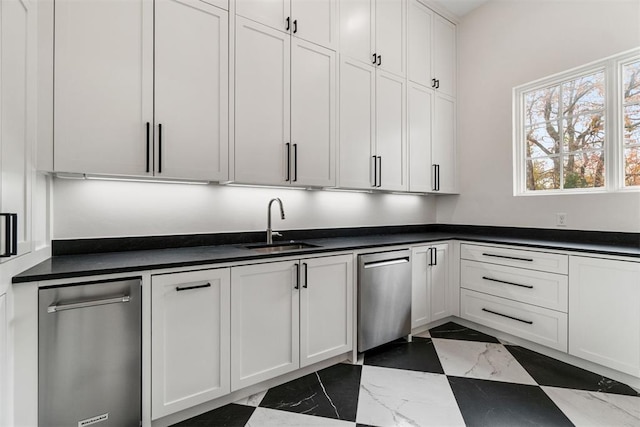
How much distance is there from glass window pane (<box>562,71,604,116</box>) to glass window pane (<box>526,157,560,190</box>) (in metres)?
0.45

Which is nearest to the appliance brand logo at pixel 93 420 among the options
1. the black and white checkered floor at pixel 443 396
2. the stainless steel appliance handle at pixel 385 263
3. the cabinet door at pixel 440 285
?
the black and white checkered floor at pixel 443 396

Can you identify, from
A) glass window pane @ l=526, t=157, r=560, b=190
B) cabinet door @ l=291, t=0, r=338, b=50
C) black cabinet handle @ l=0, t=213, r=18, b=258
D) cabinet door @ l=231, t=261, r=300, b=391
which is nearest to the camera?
black cabinet handle @ l=0, t=213, r=18, b=258

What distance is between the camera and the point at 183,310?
158cm

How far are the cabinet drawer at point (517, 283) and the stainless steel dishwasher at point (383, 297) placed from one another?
0.72m

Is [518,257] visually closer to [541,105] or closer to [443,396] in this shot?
[443,396]

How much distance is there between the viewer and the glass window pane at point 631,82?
94.9 inches

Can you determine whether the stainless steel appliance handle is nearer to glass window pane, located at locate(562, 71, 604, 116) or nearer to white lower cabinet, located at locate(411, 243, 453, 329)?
white lower cabinet, located at locate(411, 243, 453, 329)

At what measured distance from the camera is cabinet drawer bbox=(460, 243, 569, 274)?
2.26 m

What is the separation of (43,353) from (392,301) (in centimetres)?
208

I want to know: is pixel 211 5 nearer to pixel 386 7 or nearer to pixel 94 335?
pixel 386 7

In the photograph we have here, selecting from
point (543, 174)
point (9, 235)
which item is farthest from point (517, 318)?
point (9, 235)

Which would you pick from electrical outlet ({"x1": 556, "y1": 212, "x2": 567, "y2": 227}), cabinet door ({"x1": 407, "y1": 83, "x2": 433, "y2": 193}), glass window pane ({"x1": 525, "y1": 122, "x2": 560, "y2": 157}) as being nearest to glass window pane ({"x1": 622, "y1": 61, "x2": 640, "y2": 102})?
glass window pane ({"x1": 525, "y1": 122, "x2": 560, "y2": 157})

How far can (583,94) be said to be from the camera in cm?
271

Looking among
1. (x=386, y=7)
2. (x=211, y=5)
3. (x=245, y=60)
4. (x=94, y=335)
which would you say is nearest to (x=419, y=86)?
(x=386, y=7)
